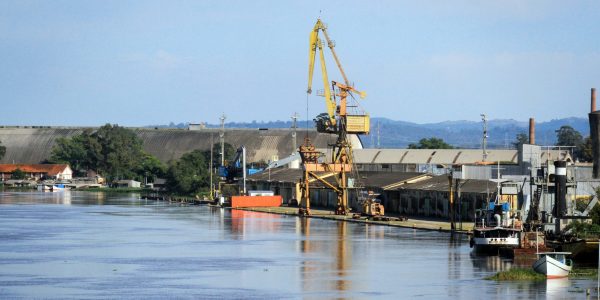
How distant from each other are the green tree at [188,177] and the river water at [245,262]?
69251 mm

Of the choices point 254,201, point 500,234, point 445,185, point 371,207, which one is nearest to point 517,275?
point 500,234

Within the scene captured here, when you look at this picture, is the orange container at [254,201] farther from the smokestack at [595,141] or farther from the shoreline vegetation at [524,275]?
the shoreline vegetation at [524,275]

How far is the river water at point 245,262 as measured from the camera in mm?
Result: 53125

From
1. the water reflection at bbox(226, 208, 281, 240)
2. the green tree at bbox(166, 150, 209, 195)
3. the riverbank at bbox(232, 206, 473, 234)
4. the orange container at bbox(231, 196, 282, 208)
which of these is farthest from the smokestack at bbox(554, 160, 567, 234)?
the green tree at bbox(166, 150, 209, 195)

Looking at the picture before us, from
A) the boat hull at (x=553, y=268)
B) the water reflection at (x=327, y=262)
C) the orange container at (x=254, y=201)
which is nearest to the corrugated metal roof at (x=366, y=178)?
the orange container at (x=254, y=201)

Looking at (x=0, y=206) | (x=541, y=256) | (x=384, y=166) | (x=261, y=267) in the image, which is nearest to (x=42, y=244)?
(x=261, y=267)

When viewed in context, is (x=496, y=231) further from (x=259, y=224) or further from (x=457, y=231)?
(x=259, y=224)

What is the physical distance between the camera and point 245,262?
220ft

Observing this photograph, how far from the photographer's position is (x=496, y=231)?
69250mm

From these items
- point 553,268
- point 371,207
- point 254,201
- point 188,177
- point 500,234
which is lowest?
point 553,268

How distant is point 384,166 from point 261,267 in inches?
3816

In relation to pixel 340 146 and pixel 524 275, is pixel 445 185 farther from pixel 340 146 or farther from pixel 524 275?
pixel 524 275

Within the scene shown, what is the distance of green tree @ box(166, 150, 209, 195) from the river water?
227 feet

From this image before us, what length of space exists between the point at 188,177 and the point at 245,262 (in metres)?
111
